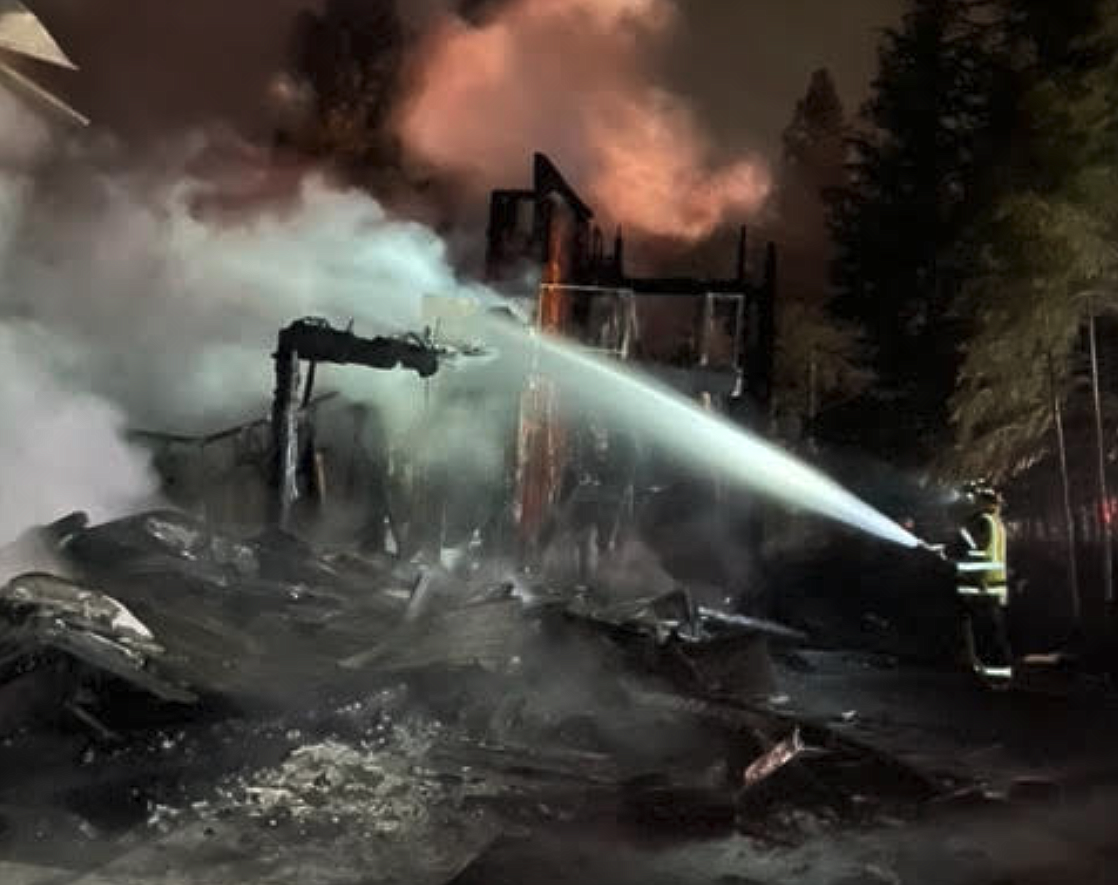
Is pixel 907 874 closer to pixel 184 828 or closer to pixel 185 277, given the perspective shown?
pixel 184 828

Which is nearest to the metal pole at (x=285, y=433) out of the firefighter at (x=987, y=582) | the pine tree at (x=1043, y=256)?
the firefighter at (x=987, y=582)

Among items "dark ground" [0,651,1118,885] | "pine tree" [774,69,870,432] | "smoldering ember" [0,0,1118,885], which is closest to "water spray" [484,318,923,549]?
"smoldering ember" [0,0,1118,885]

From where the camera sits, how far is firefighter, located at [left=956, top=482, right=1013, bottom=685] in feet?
36.4

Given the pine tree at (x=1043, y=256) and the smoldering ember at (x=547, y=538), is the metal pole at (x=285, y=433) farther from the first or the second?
the pine tree at (x=1043, y=256)

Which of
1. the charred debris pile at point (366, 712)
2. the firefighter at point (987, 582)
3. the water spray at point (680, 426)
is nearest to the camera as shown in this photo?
the charred debris pile at point (366, 712)

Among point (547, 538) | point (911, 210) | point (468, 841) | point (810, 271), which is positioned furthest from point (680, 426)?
point (810, 271)

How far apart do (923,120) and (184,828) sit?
78.3 feet

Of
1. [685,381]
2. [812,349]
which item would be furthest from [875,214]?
[685,381]

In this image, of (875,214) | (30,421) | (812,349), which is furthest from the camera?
(812,349)

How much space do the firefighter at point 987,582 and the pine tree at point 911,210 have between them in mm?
11445

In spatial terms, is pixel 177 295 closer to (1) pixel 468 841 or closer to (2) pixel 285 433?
(2) pixel 285 433

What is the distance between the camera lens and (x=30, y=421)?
38.0 feet

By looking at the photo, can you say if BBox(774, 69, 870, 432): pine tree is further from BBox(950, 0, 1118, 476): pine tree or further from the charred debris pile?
the charred debris pile

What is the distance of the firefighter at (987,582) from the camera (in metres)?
11.1
